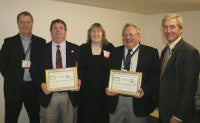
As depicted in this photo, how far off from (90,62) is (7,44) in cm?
144

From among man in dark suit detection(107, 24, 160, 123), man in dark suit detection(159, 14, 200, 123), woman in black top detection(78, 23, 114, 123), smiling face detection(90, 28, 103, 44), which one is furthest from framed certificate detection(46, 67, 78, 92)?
man in dark suit detection(159, 14, 200, 123)

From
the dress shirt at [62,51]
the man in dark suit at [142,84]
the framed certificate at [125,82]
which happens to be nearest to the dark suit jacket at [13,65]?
Answer: the dress shirt at [62,51]

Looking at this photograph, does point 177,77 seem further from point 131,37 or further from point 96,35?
point 96,35

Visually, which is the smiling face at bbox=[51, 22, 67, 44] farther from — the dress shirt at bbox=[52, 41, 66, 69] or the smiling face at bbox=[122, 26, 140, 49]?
the smiling face at bbox=[122, 26, 140, 49]

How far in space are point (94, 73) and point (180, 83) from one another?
139 cm

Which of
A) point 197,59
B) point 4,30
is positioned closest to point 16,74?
point 4,30

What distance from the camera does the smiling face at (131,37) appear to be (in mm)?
2332

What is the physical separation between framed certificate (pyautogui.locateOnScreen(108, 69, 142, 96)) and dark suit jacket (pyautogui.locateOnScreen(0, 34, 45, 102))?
139 cm

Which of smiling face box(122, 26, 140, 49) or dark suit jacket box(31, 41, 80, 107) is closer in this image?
smiling face box(122, 26, 140, 49)

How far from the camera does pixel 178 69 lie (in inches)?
76.8

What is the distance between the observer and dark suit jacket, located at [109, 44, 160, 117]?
2.27 metres

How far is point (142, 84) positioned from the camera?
2311 mm

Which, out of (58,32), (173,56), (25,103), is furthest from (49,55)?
(173,56)

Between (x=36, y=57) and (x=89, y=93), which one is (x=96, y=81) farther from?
(x=36, y=57)
